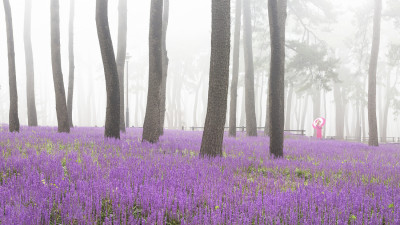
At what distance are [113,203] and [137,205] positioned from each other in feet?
0.98

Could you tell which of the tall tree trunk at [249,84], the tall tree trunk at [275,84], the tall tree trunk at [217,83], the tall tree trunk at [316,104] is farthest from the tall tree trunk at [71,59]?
the tall tree trunk at [316,104]

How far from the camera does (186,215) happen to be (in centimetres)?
344

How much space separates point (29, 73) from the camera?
21.4 m

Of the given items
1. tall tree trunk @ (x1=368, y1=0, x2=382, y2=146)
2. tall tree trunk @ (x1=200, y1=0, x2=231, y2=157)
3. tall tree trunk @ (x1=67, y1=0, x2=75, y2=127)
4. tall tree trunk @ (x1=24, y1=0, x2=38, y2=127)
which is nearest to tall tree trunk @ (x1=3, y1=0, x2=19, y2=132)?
tall tree trunk @ (x1=67, y1=0, x2=75, y2=127)

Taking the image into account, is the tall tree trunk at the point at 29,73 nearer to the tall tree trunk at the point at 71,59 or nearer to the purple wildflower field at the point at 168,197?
the tall tree trunk at the point at 71,59

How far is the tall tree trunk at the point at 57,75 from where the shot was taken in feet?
42.9

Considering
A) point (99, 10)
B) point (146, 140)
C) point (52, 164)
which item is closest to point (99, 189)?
point (52, 164)

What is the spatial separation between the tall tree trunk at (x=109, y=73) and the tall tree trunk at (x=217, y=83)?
4.27 meters

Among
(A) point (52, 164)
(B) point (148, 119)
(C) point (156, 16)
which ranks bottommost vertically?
(A) point (52, 164)

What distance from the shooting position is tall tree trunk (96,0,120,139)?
34.9ft

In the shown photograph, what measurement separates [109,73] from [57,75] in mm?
4500

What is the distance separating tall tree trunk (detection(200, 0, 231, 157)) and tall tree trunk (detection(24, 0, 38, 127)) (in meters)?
15.2

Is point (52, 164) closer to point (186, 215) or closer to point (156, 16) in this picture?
point (186, 215)

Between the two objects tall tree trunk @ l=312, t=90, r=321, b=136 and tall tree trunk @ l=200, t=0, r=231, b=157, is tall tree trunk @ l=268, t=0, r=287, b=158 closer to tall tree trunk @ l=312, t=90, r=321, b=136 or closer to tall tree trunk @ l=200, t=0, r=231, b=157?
tall tree trunk @ l=200, t=0, r=231, b=157
